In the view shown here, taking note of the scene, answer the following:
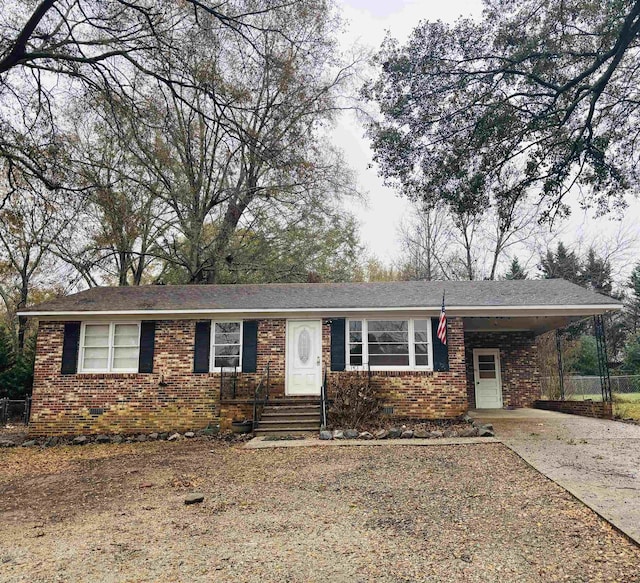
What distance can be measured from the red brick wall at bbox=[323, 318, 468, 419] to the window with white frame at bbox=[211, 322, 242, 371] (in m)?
2.56

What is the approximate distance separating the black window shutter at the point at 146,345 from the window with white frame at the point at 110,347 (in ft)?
0.54

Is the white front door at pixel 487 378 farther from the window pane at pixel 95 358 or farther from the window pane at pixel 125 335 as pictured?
the window pane at pixel 95 358

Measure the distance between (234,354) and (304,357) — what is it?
70.5 inches

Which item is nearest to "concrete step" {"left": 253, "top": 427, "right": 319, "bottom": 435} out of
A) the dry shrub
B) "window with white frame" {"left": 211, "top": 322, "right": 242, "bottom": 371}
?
the dry shrub

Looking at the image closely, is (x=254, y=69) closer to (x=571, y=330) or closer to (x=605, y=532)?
(x=605, y=532)

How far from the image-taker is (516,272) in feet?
113

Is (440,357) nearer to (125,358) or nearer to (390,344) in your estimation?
(390,344)

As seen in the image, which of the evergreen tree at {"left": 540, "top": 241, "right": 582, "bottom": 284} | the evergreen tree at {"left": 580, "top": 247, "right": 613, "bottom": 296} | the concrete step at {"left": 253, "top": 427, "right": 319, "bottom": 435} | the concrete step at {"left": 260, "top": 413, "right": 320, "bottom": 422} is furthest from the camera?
the evergreen tree at {"left": 540, "top": 241, "right": 582, "bottom": 284}

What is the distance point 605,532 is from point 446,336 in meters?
7.98

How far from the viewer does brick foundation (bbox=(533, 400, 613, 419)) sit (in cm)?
1247

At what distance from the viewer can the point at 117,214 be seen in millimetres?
16500

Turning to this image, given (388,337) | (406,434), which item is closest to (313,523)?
(406,434)

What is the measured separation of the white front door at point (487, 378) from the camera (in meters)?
15.3

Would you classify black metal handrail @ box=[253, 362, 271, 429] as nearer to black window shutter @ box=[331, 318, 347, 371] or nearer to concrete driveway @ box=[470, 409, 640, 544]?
black window shutter @ box=[331, 318, 347, 371]
